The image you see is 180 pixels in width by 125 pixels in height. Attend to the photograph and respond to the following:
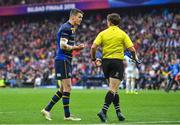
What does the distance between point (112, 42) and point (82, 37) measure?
35.9 meters

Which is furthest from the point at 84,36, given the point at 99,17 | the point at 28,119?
the point at 28,119

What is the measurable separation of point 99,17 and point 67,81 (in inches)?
1497

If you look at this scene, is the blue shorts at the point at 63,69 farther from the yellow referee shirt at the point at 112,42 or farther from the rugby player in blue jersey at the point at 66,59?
the yellow referee shirt at the point at 112,42

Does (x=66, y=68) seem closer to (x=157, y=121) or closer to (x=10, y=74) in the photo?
(x=157, y=121)

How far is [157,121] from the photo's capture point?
13.0 meters

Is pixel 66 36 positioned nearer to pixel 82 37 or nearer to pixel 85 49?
pixel 85 49

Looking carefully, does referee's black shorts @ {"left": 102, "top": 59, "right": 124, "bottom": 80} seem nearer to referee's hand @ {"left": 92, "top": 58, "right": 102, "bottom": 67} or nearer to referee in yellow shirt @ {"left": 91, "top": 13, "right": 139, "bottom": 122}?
referee in yellow shirt @ {"left": 91, "top": 13, "right": 139, "bottom": 122}

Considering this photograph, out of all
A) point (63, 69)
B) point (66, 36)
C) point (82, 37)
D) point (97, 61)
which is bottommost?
point (63, 69)

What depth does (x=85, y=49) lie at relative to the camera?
155 ft

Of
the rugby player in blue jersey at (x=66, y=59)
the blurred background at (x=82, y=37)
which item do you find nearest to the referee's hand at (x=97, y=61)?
the rugby player in blue jersey at (x=66, y=59)

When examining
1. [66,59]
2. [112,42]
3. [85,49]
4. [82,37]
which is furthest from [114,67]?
[82,37]

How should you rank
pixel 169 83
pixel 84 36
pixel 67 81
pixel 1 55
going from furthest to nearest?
pixel 1 55 → pixel 84 36 → pixel 169 83 → pixel 67 81

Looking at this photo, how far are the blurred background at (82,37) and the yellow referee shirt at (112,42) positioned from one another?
80.0ft

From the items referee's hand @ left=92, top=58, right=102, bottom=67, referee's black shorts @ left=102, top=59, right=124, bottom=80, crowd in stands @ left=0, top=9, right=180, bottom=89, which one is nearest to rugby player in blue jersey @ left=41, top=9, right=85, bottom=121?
referee's hand @ left=92, top=58, right=102, bottom=67
